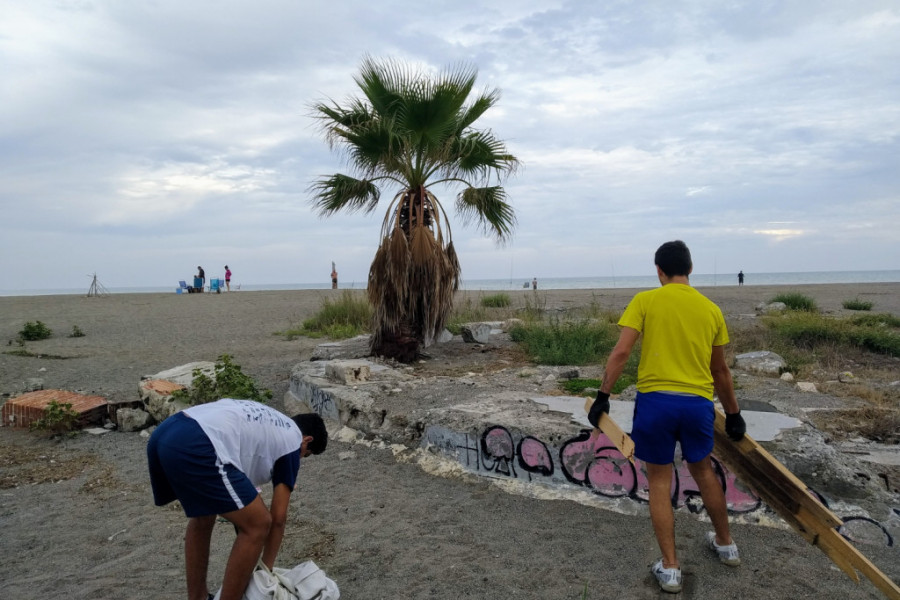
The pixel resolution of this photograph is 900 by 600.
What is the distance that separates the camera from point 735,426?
3486 mm

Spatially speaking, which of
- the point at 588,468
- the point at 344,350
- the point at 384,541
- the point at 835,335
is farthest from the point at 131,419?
the point at 835,335

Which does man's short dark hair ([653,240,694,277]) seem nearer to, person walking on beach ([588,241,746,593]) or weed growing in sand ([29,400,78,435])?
person walking on beach ([588,241,746,593])

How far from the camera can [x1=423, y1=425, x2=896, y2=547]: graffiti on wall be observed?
4.14 metres

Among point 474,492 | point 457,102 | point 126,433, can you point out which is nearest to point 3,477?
point 126,433

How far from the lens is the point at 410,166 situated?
362 inches

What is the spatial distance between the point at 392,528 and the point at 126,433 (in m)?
4.29

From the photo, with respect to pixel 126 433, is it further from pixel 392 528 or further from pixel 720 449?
pixel 720 449

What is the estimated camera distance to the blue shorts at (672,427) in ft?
10.5

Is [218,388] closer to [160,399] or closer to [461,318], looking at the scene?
[160,399]

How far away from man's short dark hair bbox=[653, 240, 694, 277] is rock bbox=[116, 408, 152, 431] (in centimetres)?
619

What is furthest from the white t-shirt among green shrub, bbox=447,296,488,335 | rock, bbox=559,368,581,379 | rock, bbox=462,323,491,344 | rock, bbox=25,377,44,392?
green shrub, bbox=447,296,488,335

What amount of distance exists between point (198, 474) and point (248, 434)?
266 mm

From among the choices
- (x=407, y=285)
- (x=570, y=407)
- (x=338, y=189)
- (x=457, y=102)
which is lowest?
(x=570, y=407)

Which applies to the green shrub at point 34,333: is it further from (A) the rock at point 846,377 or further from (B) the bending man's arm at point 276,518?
(A) the rock at point 846,377
